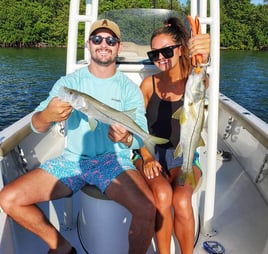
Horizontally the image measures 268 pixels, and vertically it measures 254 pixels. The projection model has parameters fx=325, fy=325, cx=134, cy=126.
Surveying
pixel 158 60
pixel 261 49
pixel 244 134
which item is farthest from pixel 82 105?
pixel 261 49

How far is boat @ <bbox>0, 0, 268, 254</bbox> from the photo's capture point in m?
2.86

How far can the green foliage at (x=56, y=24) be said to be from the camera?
6188 cm

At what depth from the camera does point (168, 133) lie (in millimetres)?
3111

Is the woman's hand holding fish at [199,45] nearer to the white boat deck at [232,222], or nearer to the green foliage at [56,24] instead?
the white boat deck at [232,222]

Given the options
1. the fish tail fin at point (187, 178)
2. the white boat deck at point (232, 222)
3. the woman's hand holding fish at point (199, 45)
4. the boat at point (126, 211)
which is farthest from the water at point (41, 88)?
the woman's hand holding fish at point (199, 45)

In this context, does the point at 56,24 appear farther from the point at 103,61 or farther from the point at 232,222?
the point at 232,222

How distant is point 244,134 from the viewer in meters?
4.54

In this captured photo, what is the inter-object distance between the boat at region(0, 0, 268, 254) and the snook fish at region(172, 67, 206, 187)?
1.49ft

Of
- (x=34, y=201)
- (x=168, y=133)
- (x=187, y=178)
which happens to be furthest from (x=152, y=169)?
(x=34, y=201)

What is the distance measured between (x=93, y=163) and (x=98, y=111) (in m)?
0.66

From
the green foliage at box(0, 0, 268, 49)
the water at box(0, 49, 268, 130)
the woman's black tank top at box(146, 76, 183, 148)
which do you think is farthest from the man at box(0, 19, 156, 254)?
the green foliage at box(0, 0, 268, 49)

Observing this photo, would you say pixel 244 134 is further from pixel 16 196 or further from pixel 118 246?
pixel 16 196

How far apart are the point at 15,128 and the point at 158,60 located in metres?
1.71

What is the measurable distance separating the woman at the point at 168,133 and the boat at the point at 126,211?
29 cm
